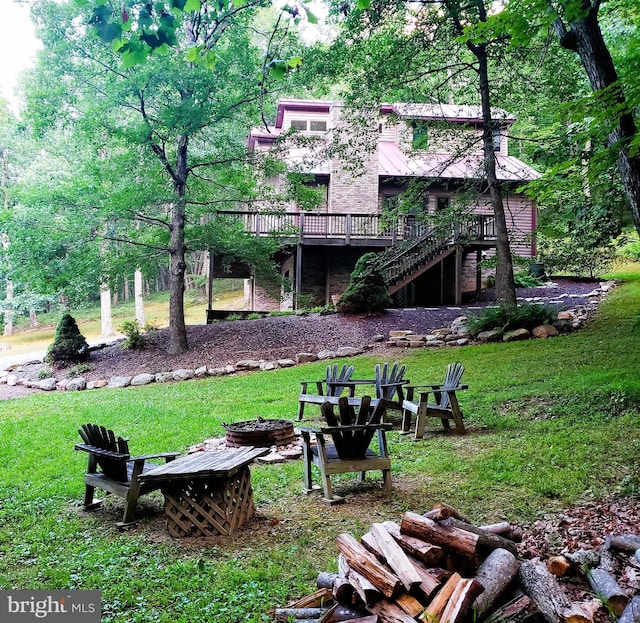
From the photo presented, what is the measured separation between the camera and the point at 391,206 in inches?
620

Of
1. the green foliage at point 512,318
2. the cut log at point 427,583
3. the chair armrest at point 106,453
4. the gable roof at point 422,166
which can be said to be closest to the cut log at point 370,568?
the cut log at point 427,583

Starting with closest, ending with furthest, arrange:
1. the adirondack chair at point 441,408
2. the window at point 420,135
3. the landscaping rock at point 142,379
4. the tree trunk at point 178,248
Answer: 1. the adirondack chair at point 441,408
2. the landscaping rock at point 142,379
3. the tree trunk at point 178,248
4. the window at point 420,135

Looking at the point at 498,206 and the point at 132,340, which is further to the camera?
the point at 132,340

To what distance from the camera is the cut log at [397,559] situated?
9.14 feet

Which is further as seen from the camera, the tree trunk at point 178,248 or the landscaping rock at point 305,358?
A: the tree trunk at point 178,248

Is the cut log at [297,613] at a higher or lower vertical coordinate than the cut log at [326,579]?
lower

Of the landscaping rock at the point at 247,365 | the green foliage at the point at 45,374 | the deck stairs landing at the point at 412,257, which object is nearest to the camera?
the landscaping rock at the point at 247,365

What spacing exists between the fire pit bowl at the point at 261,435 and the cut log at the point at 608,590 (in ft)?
14.3

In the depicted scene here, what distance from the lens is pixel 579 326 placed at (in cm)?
1318

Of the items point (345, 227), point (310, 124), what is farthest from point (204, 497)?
point (310, 124)

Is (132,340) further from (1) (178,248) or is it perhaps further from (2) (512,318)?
(2) (512,318)

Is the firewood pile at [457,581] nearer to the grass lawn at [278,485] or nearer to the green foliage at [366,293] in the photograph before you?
the grass lawn at [278,485]

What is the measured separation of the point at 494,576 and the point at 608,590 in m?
0.60

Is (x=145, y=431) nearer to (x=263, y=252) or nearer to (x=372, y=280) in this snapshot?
(x=263, y=252)
